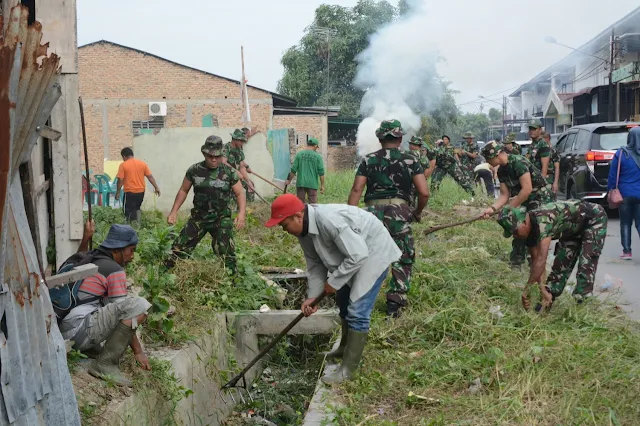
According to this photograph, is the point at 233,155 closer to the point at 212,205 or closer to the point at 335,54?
the point at 212,205

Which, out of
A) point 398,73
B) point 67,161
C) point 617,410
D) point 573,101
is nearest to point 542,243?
point 617,410

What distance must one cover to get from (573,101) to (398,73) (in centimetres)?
914

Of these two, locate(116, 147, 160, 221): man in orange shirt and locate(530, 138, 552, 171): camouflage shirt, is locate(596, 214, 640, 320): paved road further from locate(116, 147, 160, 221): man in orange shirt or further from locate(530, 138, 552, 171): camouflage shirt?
locate(116, 147, 160, 221): man in orange shirt

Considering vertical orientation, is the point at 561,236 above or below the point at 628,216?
above

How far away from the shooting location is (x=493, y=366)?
5281 millimetres

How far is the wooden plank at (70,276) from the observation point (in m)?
4.45

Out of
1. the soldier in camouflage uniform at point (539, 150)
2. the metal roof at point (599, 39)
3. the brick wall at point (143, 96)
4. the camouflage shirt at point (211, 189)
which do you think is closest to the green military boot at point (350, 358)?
the camouflage shirt at point (211, 189)

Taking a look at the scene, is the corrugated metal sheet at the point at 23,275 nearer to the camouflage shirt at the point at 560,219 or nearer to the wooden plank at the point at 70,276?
the wooden plank at the point at 70,276

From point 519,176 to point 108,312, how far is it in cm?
525

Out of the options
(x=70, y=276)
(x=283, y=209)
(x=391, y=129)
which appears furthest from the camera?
(x=391, y=129)

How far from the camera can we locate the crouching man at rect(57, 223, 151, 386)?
16.7ft

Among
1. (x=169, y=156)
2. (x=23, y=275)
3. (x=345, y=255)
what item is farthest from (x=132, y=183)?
(x=23, y=275)

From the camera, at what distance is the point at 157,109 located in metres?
28.9

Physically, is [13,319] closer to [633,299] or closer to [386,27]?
[633,299]
